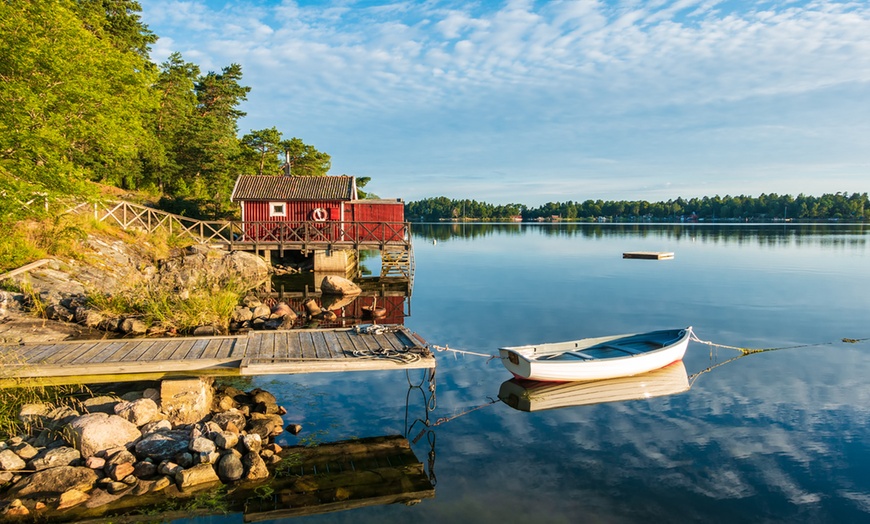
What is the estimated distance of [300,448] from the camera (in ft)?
25.3

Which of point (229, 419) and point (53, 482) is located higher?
point (229, 419)

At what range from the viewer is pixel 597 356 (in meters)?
12.1

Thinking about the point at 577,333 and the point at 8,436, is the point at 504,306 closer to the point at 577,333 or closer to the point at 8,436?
the point at 577,333

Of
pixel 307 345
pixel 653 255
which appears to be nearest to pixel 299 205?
pixel 307 345

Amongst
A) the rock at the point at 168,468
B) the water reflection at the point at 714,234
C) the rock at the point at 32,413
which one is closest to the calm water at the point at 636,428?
the rock at the point at 168,468

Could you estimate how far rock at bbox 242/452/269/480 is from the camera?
22.0ft

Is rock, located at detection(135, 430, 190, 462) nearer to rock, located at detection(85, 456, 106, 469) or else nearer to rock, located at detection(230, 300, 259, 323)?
rock, located at detection(85, 456, 106, 469)

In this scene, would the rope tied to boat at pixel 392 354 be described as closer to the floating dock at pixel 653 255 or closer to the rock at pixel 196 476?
the rock at pixel 196 476

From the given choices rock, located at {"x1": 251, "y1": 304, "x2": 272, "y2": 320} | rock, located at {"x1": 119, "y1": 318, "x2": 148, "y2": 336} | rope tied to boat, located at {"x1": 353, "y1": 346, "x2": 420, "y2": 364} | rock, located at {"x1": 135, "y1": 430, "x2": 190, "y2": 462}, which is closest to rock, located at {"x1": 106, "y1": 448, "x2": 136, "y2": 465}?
rock, located at {"x1": 135, "y1": 430, "x2": 190, "y2": 462}

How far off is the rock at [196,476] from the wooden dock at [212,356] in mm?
1464

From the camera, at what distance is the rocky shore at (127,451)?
6023 mm

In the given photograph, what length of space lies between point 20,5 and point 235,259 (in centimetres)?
1137

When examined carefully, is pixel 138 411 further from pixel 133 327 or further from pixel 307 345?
pixel 133 327

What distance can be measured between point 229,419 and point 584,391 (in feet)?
22.9
